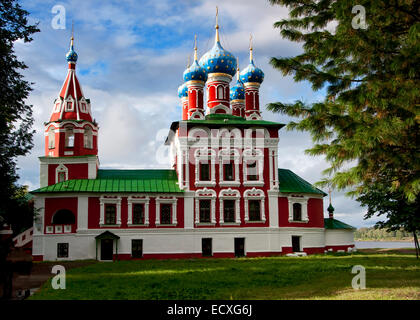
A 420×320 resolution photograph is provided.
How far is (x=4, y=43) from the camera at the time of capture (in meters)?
14.3

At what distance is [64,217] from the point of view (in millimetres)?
27250

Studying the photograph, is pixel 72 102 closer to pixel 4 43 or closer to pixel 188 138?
pixel 188 138

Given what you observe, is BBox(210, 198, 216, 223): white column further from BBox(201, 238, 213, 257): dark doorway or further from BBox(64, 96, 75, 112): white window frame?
BBox(64, 96, 75, 112): white window frame

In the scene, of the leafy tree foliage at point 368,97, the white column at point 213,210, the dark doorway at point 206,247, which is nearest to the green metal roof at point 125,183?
the white column at point 213,210

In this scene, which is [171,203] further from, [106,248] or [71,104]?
[71,104]

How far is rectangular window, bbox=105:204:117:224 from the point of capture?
2725 centimetres

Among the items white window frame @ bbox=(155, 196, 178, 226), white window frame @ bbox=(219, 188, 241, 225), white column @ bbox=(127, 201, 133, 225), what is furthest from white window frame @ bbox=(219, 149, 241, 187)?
white column @ bbox=(127, 201, 133, 225)

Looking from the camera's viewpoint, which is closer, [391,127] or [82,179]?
[391,127]

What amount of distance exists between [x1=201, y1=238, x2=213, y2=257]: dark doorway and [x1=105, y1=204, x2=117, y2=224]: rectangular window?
581cm

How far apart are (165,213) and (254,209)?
5905 millimetres

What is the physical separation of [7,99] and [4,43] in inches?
76.2

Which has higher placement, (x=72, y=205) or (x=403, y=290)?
(x=72, y=205)

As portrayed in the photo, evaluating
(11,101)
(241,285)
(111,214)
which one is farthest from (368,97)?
(111,214)
